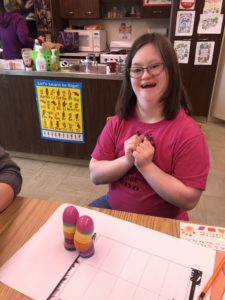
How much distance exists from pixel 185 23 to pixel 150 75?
8.38 feet

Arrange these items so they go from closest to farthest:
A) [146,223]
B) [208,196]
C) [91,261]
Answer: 1. [91,261]
2. [146,223]
3. [208,196]

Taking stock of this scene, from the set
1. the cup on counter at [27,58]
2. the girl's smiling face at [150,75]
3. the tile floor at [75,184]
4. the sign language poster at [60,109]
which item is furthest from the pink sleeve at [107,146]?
the cup on counter at [27,58]

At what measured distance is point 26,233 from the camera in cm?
69

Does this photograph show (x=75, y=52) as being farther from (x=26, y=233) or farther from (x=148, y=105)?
(x=26, y=233)

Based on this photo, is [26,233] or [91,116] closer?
[26,233]

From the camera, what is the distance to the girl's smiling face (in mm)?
840

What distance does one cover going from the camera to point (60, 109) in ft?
6.96

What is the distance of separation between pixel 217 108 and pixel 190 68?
2.10 feet

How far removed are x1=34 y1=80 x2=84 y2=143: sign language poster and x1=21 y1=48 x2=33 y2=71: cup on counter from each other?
0.43 ft

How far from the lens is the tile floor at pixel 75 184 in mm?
1873

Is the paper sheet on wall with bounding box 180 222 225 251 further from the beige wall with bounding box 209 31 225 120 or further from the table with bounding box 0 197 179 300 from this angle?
the beige wall with bounding box 209 31 225 120

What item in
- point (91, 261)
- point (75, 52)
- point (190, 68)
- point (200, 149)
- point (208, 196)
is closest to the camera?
point (91, 261)

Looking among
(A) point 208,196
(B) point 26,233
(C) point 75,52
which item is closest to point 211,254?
(B) point 26,233

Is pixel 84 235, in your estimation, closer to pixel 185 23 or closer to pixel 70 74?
pixel 70 74
